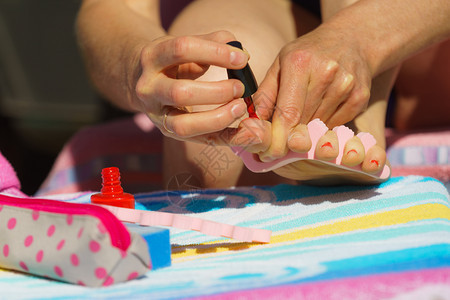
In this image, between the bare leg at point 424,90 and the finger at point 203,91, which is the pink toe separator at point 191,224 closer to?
the finger at point 203,91

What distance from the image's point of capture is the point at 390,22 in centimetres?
79

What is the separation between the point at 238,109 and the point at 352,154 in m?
0.14

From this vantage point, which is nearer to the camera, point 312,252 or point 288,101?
point 312,252

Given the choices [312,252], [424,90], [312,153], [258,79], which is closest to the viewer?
[312,252]

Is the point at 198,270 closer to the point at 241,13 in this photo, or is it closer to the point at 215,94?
the point at 215,94

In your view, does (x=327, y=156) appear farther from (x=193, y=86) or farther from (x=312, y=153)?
(x=193, y=86)

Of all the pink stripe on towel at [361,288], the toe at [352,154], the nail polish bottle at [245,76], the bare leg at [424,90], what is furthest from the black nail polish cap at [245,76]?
the bare leg at [424,90]

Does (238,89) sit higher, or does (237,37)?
(237,37)

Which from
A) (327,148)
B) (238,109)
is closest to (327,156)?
(327,148)

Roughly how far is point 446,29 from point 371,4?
12 cm

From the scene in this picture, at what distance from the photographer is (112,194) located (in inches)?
24.6

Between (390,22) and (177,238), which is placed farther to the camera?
(390,22)

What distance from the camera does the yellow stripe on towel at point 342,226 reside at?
588mm

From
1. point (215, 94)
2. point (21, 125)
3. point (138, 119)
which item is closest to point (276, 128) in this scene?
point (215, 94)
